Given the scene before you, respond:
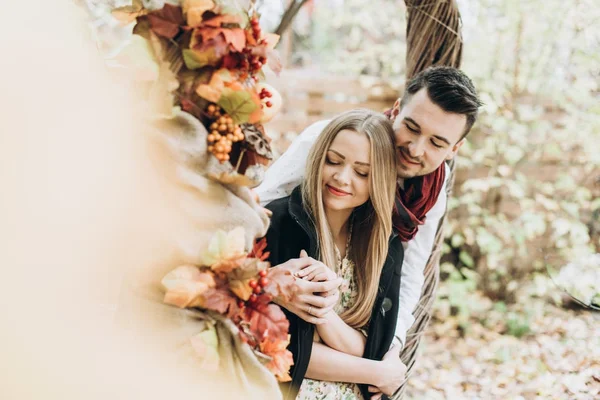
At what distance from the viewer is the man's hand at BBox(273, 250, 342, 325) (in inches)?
52.3

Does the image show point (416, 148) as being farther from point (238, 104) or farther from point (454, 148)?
point (238, 104)

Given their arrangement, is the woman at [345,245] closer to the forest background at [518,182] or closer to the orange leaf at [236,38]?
the orange leaf at [236,38]

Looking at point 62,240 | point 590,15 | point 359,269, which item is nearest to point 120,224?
point 62,240

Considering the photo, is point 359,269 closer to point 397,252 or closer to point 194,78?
point 397,252

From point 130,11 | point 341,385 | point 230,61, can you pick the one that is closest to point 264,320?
point 230,61

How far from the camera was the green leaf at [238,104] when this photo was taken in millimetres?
915

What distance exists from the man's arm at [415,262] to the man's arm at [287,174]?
435 millimetres

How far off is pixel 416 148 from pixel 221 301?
0.84m

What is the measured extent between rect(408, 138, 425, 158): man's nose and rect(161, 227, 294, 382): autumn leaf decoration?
27.6 inches

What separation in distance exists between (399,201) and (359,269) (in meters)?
0.23

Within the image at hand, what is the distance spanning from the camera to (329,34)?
6.77 m

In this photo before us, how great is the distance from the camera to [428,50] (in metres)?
1.84

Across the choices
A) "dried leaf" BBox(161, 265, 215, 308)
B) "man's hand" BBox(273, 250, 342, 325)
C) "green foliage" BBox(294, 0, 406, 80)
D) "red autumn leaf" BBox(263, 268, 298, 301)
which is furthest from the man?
"green foliage" BBox(294, 0, 406, 80)

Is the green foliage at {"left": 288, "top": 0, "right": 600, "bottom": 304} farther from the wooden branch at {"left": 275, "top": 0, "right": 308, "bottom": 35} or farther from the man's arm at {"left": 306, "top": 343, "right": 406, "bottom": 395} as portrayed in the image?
the man's arm at {"left": 306, "top": 343, "right": 406, "bottom": 395}
